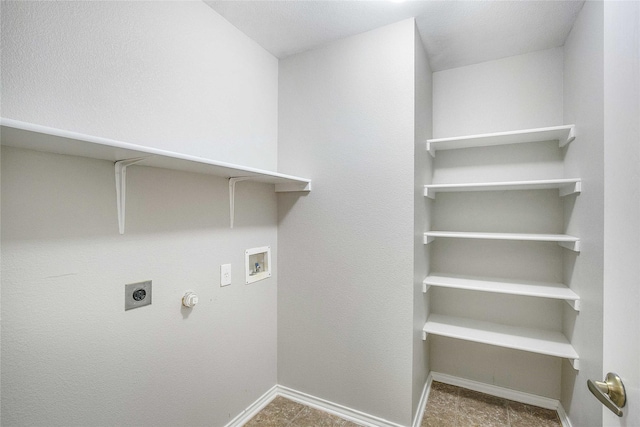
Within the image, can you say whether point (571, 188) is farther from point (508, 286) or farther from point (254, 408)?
point (254, 408)

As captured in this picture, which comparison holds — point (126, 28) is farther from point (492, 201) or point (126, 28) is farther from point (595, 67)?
point (492, 201)

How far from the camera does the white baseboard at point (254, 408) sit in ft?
5.74

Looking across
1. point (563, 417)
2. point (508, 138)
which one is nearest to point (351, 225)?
point (508, 138)

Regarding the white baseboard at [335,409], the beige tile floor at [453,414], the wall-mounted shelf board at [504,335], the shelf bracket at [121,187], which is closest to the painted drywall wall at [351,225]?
the white baseboard at [335,409]

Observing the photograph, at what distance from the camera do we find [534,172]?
1.98 m

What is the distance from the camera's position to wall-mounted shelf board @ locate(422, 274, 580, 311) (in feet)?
5.30

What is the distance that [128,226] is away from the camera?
124 cm

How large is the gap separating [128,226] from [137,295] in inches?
12.3

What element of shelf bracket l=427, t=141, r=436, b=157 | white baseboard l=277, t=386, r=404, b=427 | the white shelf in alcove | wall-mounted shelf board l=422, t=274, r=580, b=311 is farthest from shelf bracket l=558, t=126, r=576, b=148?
white baseboard l=277, t=386, r=404, b=427

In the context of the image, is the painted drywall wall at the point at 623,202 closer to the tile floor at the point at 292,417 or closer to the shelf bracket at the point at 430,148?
the shelf bracket at the point at 430,148

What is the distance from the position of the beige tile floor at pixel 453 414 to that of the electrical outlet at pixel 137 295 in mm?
1103

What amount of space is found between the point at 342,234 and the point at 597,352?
1.36 metres

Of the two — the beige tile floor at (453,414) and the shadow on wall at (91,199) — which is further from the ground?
the shadow on wall at (91,199)

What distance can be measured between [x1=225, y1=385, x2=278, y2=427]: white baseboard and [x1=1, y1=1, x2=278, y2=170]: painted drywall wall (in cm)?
159
